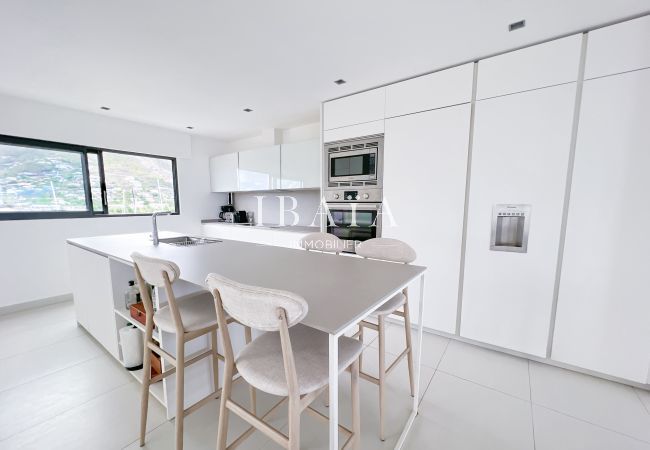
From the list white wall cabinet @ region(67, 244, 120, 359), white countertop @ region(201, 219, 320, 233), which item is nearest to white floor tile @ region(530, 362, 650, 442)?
white countertop @ region(201, 219, 320, 233)

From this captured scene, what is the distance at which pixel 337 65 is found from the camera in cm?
211

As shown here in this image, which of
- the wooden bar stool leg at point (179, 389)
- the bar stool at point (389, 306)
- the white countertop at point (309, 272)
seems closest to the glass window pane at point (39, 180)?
the white countertop at point (309, 272)

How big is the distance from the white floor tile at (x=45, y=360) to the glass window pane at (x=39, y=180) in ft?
5.96

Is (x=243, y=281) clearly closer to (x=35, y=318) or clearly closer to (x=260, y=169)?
(x=260, y=169)

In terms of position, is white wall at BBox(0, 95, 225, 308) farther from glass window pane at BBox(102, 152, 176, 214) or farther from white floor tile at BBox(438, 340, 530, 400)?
white floor tile at BBox(438, 340, 530, 400)

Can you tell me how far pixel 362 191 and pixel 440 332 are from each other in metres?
1.55

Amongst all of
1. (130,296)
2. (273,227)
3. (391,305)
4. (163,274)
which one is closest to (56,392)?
(130,296)

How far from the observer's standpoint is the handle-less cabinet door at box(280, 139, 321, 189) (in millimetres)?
3232

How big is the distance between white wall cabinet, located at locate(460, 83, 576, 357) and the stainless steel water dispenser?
3 centimetres

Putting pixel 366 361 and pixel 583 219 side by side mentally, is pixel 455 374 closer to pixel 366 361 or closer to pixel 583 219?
pixel 366 361

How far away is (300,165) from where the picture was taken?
3398 millimetres

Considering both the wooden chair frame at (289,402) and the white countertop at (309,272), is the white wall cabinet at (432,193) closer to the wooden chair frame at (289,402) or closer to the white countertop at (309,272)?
the white countertop at (309,272)

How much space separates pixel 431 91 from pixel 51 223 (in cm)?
448

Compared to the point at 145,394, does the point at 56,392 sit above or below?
below
